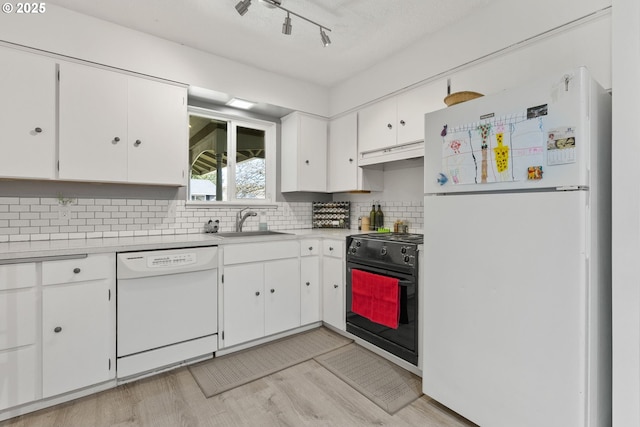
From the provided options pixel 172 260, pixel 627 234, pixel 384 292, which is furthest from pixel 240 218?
pixel 627 234

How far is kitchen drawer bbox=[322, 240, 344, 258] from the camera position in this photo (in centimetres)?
291

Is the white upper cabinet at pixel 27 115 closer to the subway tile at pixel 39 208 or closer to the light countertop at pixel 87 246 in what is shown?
the subway tile at pixel 39 208

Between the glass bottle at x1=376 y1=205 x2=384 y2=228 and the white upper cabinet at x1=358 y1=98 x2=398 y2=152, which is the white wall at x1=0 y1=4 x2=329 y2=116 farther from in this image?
the glass bottle at x1=376 y1=205 x2=384 y2=228

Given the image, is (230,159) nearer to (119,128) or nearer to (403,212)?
(119,128)

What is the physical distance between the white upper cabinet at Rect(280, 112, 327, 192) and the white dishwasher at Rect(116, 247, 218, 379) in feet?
4.34

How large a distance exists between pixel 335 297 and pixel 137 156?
81.5 inches

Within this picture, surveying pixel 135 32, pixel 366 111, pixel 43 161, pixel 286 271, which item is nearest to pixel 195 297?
pixel 286 271

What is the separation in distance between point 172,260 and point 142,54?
164 cm

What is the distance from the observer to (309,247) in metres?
3.09

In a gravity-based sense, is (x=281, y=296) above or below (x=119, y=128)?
below

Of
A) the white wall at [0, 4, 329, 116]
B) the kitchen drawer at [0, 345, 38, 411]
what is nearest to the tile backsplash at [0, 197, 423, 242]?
the kitchen drawer at [0, 345, 38, 411]

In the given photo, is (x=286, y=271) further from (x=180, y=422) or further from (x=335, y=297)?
(x=180, y=422)

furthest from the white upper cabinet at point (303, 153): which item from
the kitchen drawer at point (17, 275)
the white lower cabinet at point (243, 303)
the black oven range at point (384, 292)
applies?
the kitchen drawer at point (17, 275)

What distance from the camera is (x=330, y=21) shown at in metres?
2.39
